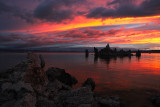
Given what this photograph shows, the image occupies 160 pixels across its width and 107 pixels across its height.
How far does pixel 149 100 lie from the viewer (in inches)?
468

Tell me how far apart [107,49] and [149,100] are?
13806cm

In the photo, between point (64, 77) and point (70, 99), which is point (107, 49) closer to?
point (64, 77)

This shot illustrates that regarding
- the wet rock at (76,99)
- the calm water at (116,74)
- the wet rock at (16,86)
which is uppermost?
the wet rock at (16,86)

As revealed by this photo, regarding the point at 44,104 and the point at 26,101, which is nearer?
the point at 26,101

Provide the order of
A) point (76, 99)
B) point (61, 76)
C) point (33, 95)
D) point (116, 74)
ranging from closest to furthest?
point (33, 95) < point (76, 99) < point (61, 76) < point (116, 74)

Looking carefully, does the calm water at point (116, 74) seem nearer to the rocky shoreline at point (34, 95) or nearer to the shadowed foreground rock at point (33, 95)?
the rocky shoreline at point (34, 95)

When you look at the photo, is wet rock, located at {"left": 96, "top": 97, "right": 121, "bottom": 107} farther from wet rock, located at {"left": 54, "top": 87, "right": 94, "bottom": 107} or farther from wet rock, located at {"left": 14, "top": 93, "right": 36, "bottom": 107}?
wet rock, located at {"left": 14, "top": 93, "right": 36, "bottom": 107}

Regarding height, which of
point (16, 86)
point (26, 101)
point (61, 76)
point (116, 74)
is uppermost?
point (16, 86)

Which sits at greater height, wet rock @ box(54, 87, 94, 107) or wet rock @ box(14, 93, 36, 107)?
wet rock @ box(14, 93, 36, 107)

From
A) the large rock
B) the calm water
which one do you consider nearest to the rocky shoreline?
the calm water

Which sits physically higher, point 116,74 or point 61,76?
point 61,76

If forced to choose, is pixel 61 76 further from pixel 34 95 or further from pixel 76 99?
pixel 34 95

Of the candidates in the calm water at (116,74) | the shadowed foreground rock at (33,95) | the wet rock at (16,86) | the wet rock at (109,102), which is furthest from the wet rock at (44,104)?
the calm water at (116,74)

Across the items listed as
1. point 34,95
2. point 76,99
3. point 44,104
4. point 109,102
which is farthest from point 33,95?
point 109,102
